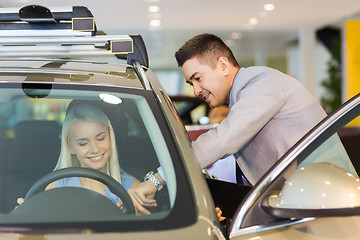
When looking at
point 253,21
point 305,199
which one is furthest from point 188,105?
point 253,21

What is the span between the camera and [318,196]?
54.7 inches

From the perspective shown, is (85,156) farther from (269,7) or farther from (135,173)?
(269,7)

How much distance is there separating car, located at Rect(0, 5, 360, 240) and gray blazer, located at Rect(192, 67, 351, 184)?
13cm

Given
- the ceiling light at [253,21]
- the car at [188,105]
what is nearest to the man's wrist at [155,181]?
the car at [188,105]

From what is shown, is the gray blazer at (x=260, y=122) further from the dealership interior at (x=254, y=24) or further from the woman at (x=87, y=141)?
the dealership interior at (x=254, y=24)

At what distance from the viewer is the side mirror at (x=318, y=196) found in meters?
1.38

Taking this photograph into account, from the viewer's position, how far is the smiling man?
1911mm

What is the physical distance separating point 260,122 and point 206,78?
1.44 ft

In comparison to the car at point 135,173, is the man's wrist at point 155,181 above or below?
below

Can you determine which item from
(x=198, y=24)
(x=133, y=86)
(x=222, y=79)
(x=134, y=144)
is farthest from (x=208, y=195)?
(x=198, y=24)

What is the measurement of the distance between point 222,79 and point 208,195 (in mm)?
938

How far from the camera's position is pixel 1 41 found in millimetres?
2025

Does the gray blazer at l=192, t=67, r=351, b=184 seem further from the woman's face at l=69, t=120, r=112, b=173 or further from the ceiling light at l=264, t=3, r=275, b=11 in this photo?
the ceiling light at l=264, t=3, r=275, b=11

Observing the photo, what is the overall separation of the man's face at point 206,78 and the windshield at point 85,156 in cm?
36
